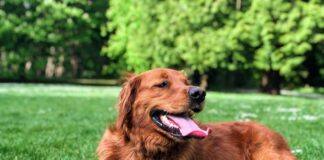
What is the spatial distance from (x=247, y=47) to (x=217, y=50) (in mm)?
2178

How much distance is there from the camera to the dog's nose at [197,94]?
4652 mm

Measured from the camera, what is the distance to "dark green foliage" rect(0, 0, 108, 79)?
41.0m

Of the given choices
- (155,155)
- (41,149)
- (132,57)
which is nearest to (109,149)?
(155,155)

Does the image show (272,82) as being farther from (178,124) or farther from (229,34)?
(178,124)

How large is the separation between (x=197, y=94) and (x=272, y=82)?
96.7ft

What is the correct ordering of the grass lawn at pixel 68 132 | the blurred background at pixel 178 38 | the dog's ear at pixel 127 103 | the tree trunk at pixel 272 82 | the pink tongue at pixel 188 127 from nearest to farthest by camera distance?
the pink tongue at pixel 188 127
the dog's ear at pixel 127 103
the grass lawn at pixel 68 132
the blurred background at pixel 178 38
the tree trunk at pixel 272 82

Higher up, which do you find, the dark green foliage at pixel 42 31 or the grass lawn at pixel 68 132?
the dark green foliage at pixel 42 31

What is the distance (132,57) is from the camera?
38.3 metres

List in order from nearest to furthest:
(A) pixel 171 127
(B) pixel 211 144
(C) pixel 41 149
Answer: (A) pixel 171 127, (B) pixel 211 144, (C) pixel 41 149

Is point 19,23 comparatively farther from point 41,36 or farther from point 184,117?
point 184,117

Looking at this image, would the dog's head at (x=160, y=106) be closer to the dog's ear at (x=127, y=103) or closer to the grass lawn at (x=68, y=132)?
the dog's ear at (x=127, y=103)

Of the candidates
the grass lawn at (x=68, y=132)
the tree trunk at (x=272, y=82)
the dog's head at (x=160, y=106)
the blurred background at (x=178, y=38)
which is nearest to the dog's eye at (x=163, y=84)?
the dog's head at (x=160, y=106)

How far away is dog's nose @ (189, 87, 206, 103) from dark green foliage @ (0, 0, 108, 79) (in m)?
37.1

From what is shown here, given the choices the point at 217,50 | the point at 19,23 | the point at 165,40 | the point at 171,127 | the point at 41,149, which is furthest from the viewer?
the point at 19,23
